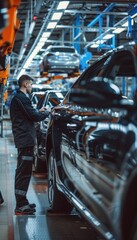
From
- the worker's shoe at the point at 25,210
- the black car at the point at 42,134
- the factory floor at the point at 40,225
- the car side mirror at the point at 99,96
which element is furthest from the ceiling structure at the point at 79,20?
the car side mirror at the point at 99,96

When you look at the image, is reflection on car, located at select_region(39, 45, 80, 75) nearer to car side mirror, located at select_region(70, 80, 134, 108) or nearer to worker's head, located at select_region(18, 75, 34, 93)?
worker's head, located at select_region(18, 75, 34, 93)

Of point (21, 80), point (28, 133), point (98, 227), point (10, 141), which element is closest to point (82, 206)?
point (98, 227)

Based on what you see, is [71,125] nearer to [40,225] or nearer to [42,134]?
[40,225]

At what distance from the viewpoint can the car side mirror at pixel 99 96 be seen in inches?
139

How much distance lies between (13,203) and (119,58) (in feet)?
11.1

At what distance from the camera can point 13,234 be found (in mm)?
5852

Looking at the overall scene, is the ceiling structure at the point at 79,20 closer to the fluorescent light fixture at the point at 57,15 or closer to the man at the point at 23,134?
the fluorescent light fixture at the point at 57,15

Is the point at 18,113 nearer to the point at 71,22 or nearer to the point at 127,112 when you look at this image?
the point at 127,112

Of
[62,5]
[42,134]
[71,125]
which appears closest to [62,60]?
[62,5]

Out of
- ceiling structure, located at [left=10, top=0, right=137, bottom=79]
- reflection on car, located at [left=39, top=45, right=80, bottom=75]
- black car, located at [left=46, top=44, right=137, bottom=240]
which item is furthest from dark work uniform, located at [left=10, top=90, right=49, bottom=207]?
reflection on car, located at [left=39, top=45, right=80, bottom=75]

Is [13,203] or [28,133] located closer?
[28,133]

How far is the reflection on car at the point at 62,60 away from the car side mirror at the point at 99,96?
15906 millimetres

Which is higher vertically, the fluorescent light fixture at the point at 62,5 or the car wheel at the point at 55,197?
the fluorescent light fixture at the point at 62,5

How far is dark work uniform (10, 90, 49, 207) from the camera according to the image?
669 cm
